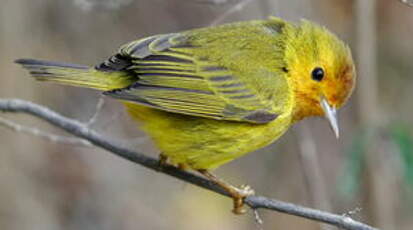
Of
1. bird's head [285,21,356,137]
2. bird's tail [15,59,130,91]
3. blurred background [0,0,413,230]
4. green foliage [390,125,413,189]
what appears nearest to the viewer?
bird's tail [15,59,130,91]

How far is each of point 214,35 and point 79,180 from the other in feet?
9.54

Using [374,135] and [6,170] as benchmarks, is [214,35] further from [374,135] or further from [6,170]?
[6,170]

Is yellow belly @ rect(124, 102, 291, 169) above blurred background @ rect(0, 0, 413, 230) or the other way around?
the other way around

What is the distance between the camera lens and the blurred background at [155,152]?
19.6 feet

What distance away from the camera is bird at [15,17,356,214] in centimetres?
434

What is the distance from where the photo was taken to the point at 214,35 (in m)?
4.66

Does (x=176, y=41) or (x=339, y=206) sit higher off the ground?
(x=339, y=206)

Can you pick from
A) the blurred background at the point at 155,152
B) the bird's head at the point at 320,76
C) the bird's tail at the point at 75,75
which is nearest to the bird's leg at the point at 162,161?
the bird's tail at the point at 75,75

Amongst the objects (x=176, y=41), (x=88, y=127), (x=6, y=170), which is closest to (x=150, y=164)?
(x=88, y=127)

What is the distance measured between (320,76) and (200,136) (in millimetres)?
779

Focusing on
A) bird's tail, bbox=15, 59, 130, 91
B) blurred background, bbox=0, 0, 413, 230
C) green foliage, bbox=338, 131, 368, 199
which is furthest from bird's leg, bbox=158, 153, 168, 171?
green foliage, bbox=338, 131, 368, 199

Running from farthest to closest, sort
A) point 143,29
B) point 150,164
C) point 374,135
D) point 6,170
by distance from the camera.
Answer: point 143,29
point 6,170
point 374,135
point 150,164

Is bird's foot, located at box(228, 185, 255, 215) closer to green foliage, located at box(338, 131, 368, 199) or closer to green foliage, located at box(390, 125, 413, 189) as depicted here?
green foliage, located at box(338, 131, 368, 199)

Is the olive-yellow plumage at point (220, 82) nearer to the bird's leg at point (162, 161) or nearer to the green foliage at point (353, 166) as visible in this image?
the bird's leg at point (162, 161)
